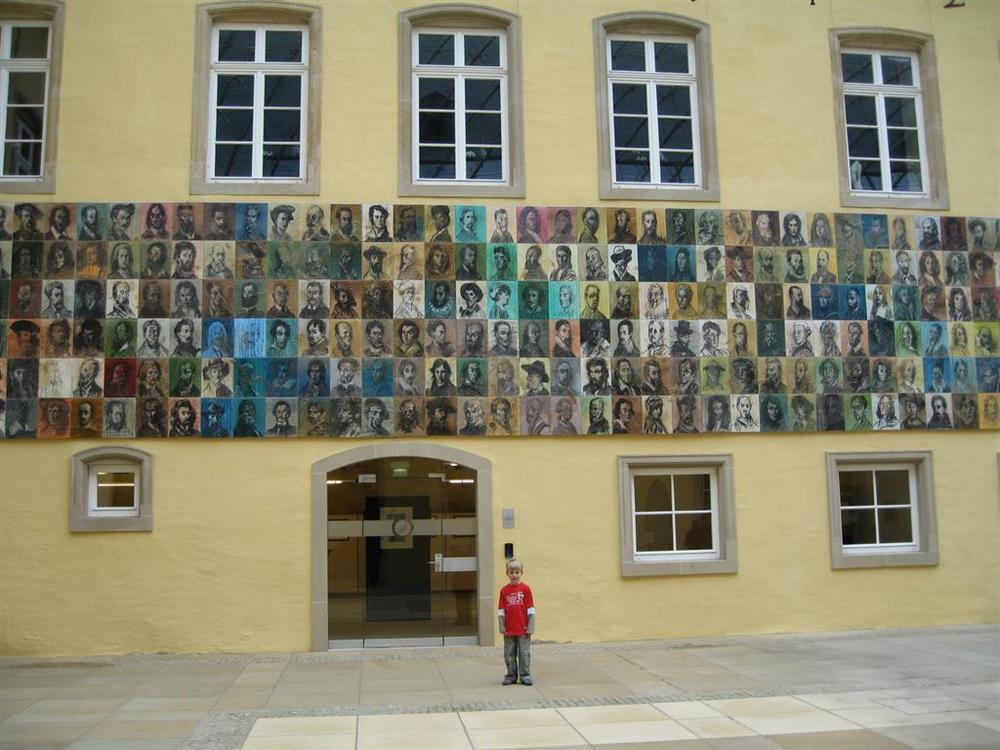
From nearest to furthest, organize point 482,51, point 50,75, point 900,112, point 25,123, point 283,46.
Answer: point 50,75 < point 25,123 < point 283,46 < point 482,51 < point 900,112

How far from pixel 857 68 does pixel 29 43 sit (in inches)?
434

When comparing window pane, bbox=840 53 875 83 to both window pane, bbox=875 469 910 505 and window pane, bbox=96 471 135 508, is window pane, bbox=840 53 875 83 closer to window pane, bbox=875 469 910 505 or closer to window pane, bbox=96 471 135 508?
window pane, bbox=875 469 910 505

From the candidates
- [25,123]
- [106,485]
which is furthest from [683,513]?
[25,123]

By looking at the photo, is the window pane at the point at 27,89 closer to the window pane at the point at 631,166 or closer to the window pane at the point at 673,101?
the window pane at the point at 631,166

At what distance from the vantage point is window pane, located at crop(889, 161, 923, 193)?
46.0 ft

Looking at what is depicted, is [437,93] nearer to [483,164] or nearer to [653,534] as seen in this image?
[483,164]

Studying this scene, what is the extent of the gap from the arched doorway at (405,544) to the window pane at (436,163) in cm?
351

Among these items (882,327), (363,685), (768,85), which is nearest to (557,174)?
(768,85)

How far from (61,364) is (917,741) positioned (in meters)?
9.97

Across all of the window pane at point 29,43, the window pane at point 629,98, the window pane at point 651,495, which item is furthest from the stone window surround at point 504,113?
the window pane at point 29,43

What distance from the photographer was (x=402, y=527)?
1237 cm

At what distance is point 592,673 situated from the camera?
1055 centimetres

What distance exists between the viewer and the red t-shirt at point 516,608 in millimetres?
9945

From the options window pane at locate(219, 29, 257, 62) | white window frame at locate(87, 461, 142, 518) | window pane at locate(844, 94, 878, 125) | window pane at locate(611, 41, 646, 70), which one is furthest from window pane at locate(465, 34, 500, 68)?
white window frame at locate(87, 461, 142, 518)
